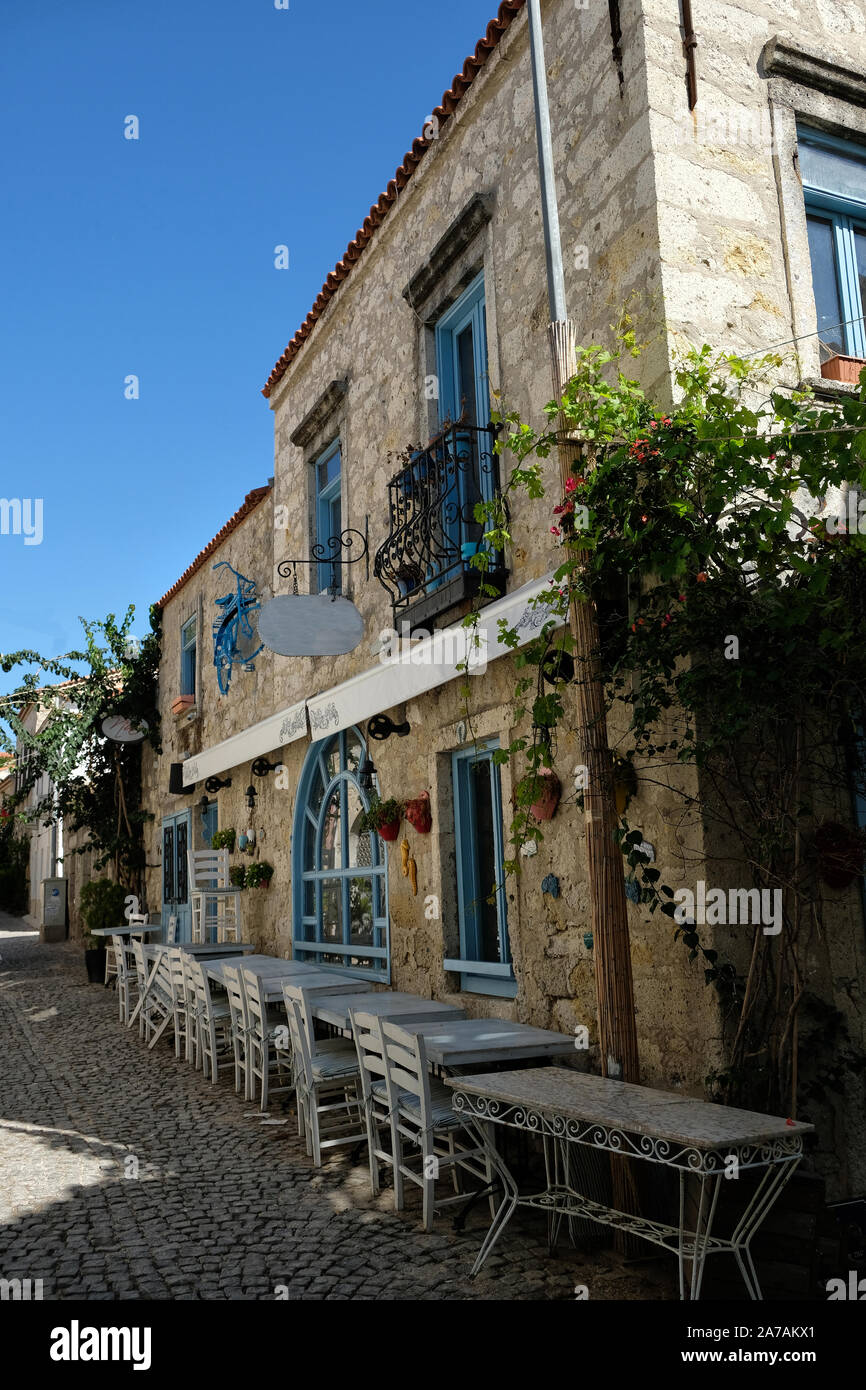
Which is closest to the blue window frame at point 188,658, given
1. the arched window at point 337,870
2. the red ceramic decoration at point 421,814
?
the arched window at point 337,870

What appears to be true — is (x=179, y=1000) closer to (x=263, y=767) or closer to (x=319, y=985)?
(x=263, y=767)

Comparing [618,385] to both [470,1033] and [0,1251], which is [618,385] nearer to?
[470,1033]

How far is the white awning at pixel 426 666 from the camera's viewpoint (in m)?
4.96

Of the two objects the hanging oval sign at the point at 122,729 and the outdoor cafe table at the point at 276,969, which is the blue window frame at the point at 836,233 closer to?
the outdoor cafe table at the point at 276,969

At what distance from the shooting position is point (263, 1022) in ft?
→ 21.5

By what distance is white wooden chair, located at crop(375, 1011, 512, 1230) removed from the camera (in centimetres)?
419

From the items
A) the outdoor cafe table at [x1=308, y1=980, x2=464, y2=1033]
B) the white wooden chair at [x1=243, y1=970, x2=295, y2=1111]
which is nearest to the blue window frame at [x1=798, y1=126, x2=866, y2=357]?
the outdoor cafe table at [x1=308, y1=980, x2=464, y2=1033]

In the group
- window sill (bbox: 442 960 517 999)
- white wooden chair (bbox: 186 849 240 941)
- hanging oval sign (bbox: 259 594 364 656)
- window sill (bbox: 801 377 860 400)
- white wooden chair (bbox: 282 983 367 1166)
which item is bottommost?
white wooden chair (bbox: 282 983 367 1166)

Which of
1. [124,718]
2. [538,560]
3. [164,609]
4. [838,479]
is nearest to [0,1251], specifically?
[538,560]

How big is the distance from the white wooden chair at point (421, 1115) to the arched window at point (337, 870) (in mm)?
2392

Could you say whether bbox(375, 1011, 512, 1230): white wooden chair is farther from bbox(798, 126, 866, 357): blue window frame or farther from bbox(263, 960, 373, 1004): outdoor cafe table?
bbox(798, 126, 866, 357): blue window frame

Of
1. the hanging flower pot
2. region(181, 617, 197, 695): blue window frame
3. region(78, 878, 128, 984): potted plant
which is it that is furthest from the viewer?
region(181, 617, 197, 695): blue window frame

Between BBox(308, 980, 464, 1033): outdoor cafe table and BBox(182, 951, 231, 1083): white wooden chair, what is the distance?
61.5 inches

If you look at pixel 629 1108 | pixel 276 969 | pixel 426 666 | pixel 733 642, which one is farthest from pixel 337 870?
pixel 733 642
